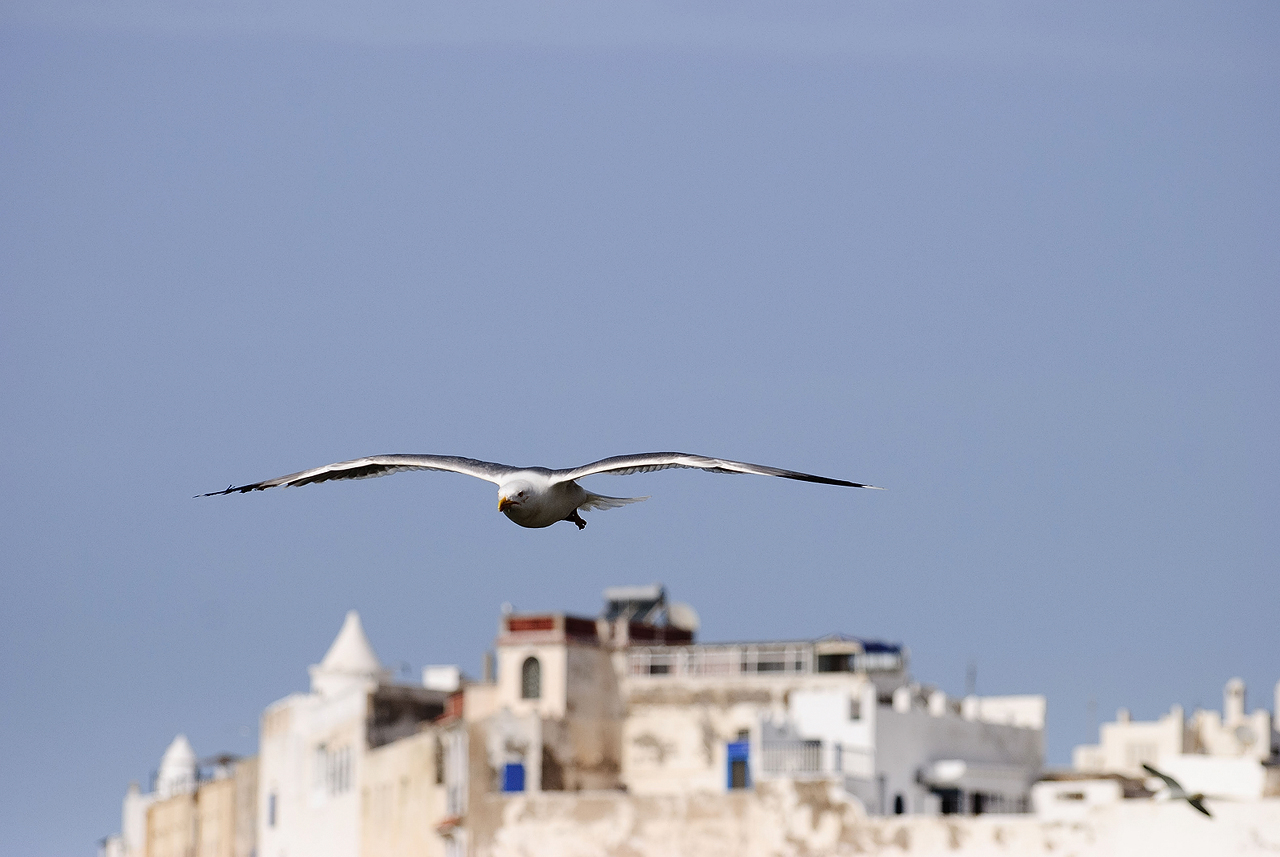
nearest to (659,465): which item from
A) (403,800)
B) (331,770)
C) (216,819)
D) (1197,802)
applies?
(1197,802)

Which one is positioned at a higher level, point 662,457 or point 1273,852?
point 662,457

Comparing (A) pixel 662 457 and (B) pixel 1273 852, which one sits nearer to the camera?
(A) pixel 662 457

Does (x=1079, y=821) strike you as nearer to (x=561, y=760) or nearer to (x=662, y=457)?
(x=561, y=760)

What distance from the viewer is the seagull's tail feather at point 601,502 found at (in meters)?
30.7

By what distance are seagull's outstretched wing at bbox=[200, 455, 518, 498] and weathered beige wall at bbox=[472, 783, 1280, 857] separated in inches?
1711

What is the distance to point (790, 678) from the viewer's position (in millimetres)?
83938

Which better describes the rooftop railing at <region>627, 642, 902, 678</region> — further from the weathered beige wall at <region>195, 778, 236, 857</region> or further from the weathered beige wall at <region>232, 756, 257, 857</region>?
the weathered beige wall at <region>195, 778, 236, 857</region>

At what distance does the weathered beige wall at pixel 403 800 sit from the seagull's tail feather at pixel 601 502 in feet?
177

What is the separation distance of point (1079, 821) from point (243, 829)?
51.2 m

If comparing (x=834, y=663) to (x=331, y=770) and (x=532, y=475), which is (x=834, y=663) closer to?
(x=331, y=770)

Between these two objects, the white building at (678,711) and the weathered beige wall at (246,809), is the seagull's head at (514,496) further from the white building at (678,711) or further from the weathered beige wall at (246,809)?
the weathered beige wall at (246,809)

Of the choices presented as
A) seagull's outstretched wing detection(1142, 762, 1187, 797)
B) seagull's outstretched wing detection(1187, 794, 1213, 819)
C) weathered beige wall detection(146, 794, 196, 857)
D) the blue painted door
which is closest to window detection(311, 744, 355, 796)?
the blue painted door

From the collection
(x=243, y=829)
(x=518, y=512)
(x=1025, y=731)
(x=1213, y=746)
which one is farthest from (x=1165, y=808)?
(x=243, y=829)

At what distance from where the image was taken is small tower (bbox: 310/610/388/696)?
105 meters
